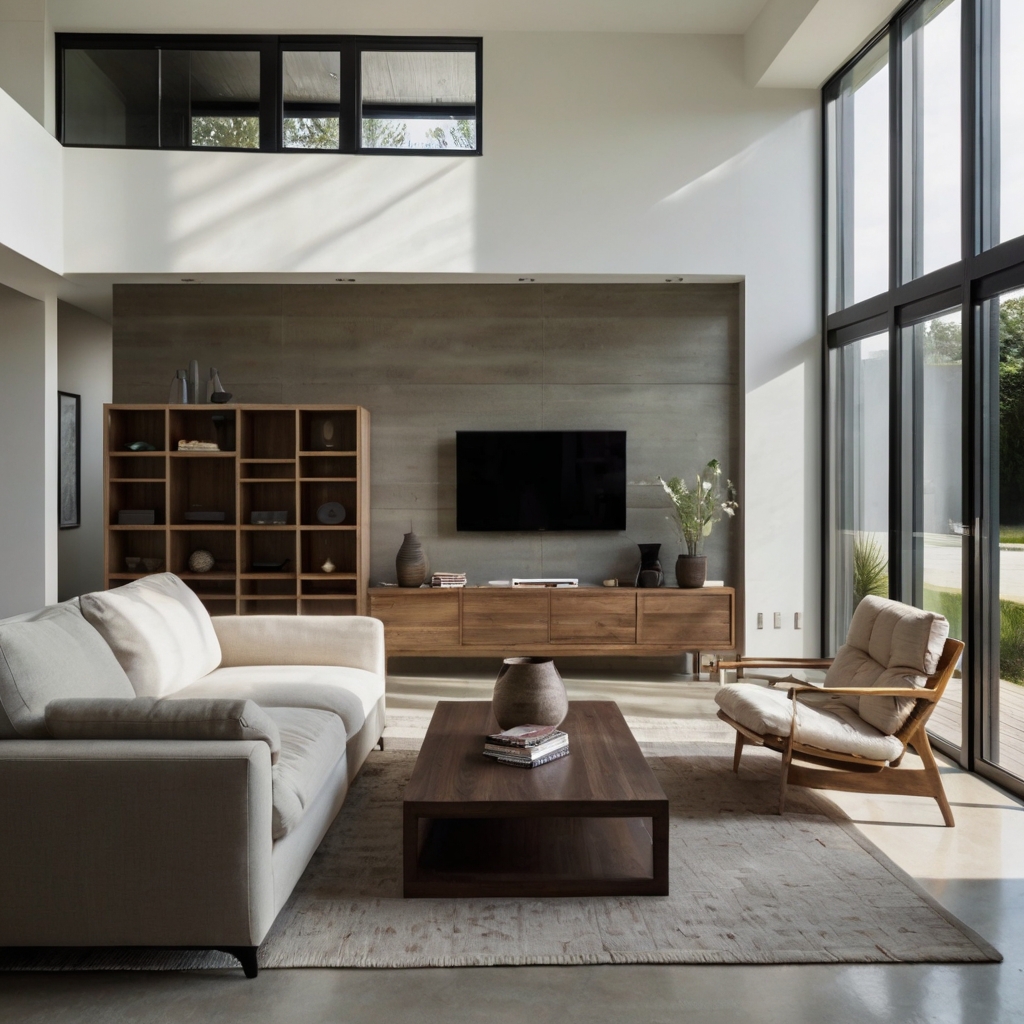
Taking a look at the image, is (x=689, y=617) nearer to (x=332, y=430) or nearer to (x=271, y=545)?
(x=332, y=430)

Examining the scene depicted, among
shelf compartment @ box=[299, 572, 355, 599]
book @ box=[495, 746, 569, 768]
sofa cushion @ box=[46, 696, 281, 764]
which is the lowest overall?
book @ box=[495, 746, 569, 768]

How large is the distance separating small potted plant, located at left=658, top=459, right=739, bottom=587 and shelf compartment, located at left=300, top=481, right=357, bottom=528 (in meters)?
2.19

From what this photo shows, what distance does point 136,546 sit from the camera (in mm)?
6547

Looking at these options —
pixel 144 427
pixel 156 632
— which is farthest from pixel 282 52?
pixel 156 632

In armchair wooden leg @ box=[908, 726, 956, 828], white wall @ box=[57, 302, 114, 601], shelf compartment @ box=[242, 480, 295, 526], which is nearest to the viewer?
armchair wooden leg @ box=[908, 726, 956, 828]


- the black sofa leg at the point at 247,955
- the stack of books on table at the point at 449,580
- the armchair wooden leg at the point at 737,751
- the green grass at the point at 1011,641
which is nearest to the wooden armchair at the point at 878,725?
the armchair wooden leg at the point at 737,751

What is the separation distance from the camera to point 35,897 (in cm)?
237

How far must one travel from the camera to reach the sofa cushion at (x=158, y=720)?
246 cm

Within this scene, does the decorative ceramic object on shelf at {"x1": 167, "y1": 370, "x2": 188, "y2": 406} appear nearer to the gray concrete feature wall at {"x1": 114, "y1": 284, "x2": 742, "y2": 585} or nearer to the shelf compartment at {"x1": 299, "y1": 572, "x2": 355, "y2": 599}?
the gray concrete feature wall at {"x1": 114, "y1": 284, "x2": 742, "y2": 585}

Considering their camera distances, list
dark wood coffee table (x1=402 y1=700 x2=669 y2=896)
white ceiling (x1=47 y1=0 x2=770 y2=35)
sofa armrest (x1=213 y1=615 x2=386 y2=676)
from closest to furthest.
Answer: dark wood coffee table (x1=402 y1=700 x2=669 y2=896) < sofa armrest (x1=213 y1=615 x2=386 y2=676) < white ceiling (x1=47 y1=0 x2=770 y2=35)

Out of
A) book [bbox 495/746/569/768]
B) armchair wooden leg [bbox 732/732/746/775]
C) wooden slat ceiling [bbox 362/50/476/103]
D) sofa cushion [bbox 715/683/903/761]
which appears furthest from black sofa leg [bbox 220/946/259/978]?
wooden slat ceiling [bbox 362/50/476/103]

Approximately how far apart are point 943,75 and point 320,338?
4121mm

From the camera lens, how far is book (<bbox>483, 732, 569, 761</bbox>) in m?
3.15

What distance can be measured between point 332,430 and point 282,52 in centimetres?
257
